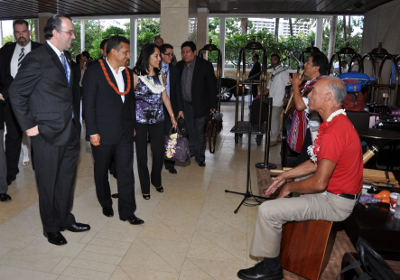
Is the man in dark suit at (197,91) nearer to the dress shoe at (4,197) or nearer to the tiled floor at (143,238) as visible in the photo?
the tiled floor at (143,238)

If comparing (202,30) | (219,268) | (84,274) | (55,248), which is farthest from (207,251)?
(202,30)

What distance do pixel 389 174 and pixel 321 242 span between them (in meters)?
1.76

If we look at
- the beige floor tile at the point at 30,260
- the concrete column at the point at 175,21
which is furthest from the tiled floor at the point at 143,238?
the concrete column at the point at 175,21

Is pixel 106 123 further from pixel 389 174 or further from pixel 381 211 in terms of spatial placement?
pixel 389 174

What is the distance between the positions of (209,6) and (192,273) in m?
13.3

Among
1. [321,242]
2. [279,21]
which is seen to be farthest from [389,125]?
[279,21]

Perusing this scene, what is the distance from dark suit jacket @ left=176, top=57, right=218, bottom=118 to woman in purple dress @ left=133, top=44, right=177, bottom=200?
120cm

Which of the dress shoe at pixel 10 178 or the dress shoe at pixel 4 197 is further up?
the dress shoe at pixel 10 178

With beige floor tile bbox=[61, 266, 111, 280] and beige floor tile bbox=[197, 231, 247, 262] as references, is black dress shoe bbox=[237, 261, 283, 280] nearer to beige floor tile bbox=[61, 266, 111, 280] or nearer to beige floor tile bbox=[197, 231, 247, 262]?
beige floor tile bbox=[197, 231, 247, 262]

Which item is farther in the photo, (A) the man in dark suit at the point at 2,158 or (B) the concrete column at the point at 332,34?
(B) the concrete column at the point at 332,34

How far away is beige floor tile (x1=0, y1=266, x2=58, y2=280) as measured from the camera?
99.4 inches

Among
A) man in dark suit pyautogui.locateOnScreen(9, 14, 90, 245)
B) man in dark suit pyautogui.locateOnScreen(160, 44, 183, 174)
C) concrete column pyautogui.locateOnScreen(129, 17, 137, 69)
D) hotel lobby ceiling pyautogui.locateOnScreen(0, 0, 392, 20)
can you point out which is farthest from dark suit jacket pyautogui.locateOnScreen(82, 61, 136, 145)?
concrete column pyautogui.locateOnScreen(129, 17, 137, 69)

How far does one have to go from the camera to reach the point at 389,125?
5430mm

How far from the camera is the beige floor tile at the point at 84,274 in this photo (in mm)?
2561
